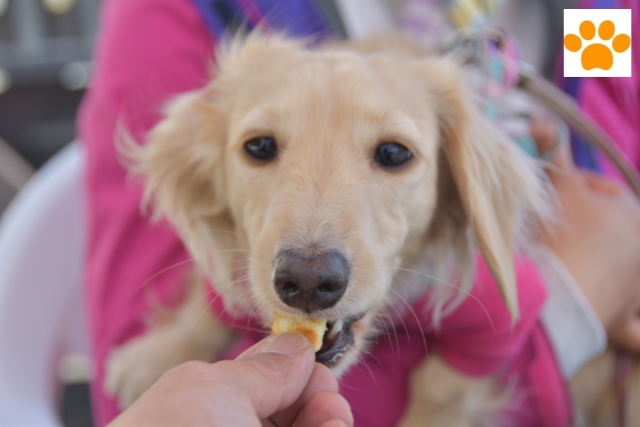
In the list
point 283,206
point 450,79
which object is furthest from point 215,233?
point 450,79

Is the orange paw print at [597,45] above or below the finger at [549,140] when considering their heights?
above

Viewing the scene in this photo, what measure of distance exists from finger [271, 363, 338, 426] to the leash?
0.86m

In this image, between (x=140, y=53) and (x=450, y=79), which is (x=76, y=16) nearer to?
(x=140, y=53)

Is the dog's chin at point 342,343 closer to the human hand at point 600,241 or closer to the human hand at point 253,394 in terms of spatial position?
the human hand at point 253,394

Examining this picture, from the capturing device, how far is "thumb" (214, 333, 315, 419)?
564 mm

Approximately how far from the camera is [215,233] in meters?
1.20

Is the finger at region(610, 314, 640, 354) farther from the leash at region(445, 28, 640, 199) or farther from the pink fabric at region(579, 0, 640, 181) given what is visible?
the pink fabric at region(579, 0, 640, 181)

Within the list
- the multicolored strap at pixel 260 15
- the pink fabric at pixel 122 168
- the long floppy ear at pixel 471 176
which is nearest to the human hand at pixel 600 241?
the long floppy ear at pixel 471 176

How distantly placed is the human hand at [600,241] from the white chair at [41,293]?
1.40m

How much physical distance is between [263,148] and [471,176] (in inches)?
16.6

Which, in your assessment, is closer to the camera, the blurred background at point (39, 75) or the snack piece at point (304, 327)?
the snack piece at point (304, 327)

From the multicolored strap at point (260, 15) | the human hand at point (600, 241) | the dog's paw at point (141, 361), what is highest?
the multicolored strap at point (260, 15)

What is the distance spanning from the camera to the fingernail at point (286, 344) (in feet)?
2.10

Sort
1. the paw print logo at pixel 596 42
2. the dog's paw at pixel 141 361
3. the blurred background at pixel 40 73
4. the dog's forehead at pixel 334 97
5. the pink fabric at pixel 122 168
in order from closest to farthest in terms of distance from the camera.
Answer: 1. the dog's forehead at pixel 334 97
2. the paw print logo at pixel 596 42
3. the dog's paw at pixel 141 361
4. the pink fabric at pixel 122 168
5. the blurred background at pixel 40 73
